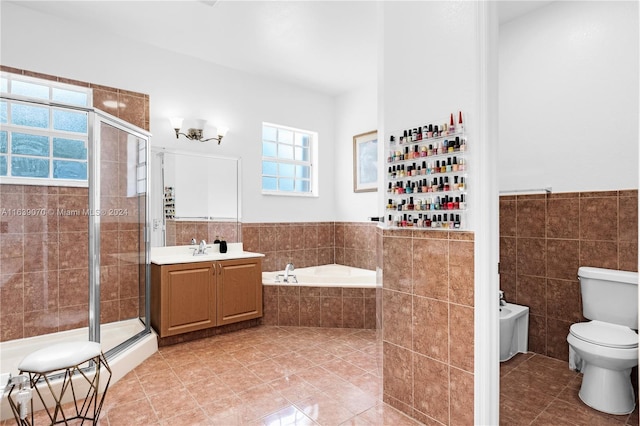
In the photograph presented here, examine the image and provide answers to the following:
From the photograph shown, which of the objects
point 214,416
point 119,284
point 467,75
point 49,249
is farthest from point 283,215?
point 467,75

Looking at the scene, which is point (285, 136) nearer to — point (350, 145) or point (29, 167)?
point (350, 145)

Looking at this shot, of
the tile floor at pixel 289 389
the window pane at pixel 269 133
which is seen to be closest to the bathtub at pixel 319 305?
the tile floor at pixel 289 389

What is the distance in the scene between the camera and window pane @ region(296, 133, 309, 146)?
488 cm

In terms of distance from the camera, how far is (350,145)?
4.81 metres

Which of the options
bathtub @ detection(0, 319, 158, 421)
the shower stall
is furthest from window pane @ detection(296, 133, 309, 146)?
bathtub @ detection(0, 319, 158, 421)

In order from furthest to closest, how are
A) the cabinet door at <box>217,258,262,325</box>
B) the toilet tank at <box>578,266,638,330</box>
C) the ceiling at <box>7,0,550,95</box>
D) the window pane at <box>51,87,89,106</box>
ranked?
the cabinet door at <box>217,258,262,325</box>
the window pane at <box>51,87,89,106</box>
the ceiling at <box>7,0,550,95</box>
the toilet tank at <box>578,266,638,330</box>

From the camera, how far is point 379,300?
2.30m

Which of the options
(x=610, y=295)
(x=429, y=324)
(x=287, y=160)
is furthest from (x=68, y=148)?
(x=610, y=295)

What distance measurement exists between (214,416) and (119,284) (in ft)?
4.99

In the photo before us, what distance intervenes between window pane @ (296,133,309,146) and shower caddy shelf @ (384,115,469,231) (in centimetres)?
291

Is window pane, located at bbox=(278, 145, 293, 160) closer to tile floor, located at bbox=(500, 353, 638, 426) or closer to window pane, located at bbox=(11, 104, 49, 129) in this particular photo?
window pane, located at bbox=(11, 104, 49, 129)

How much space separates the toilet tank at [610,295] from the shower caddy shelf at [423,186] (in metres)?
1.48

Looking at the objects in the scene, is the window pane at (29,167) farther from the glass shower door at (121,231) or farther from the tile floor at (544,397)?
the tile floor at (544,397)

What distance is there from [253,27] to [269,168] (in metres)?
1.78
